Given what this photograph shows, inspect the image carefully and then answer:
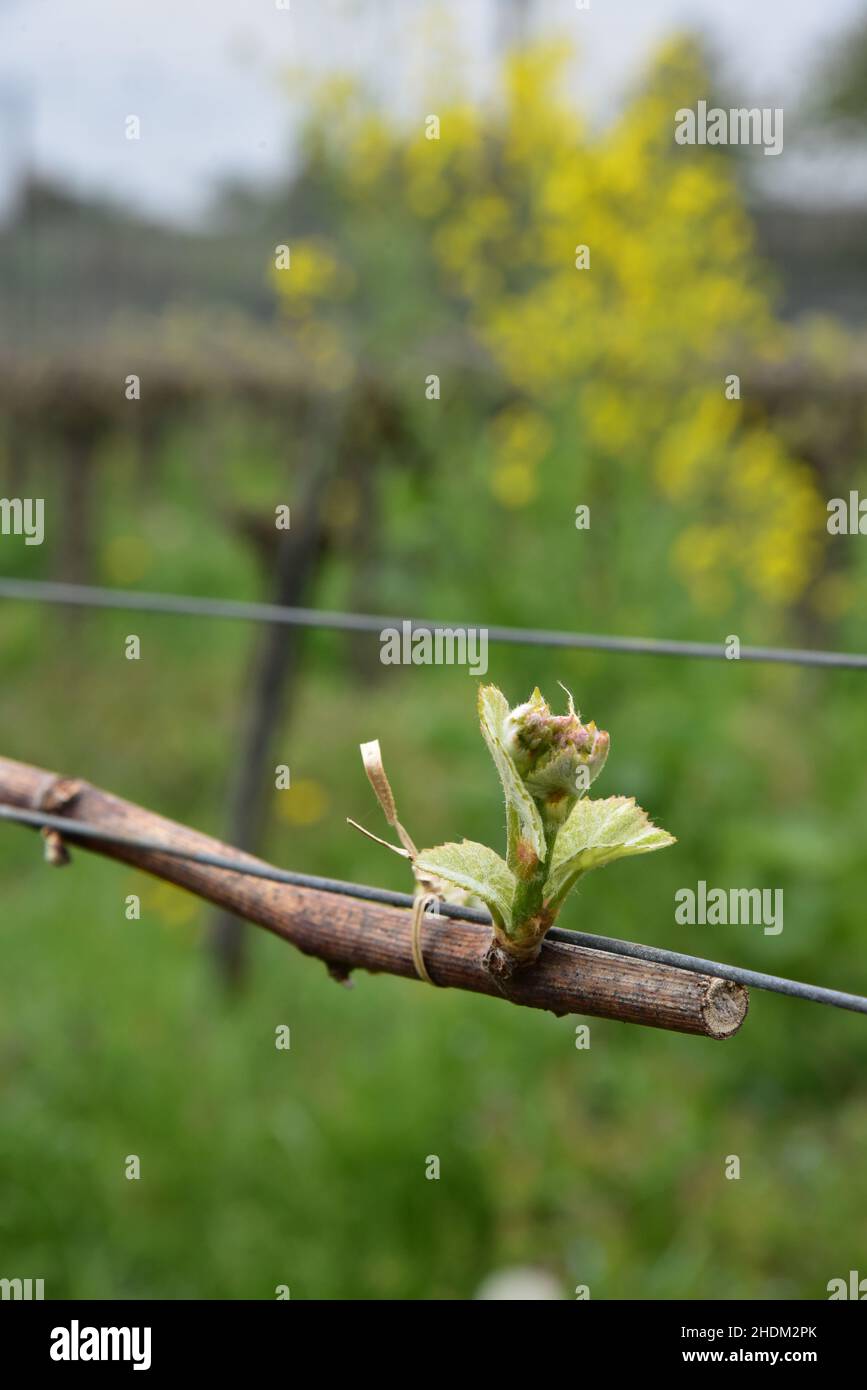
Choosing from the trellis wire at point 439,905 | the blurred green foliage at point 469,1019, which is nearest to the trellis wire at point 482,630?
the trellis wire at point 439,905

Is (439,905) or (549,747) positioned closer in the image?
(549,747)

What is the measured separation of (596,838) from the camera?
2.99 ft

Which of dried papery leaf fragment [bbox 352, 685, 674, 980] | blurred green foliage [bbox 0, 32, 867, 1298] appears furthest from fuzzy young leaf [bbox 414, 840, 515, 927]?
blurred green foliage [bbox 0, 32, 867, 1298]

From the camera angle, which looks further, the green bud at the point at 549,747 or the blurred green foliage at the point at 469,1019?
the blurred green foliage at the point at 469,1019

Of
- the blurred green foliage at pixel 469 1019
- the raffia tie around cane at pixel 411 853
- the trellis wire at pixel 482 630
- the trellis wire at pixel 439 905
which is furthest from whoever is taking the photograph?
the blurred green foliage at pixel 469 1019

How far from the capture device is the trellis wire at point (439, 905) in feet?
2.77

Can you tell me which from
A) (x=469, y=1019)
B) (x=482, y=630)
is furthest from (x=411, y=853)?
(x=469, y=1019)

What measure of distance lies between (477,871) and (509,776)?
0.26ft

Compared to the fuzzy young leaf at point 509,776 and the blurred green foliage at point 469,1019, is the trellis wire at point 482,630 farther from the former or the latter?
the blurred green foliage at point 469,1019

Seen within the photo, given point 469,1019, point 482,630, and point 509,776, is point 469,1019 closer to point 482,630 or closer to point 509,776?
point 482,630

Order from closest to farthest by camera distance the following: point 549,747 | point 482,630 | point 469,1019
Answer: point 549,747
point 482,630
point 469,1019

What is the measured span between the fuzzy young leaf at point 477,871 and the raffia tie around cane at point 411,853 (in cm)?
4

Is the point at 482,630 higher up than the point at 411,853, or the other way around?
the point at 482,630

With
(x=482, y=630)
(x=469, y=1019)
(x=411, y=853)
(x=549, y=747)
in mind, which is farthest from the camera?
(x=469, y=1019)
